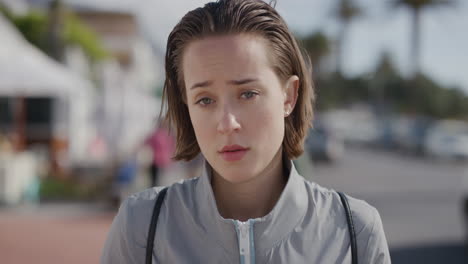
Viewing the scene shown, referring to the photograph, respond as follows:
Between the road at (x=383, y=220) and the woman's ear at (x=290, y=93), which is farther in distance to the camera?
the road at (x=383, y=220)

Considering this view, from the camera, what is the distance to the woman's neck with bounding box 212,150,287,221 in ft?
4.97

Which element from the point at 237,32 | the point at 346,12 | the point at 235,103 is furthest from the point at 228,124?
the point at 346,12

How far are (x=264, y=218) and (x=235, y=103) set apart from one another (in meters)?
0.29

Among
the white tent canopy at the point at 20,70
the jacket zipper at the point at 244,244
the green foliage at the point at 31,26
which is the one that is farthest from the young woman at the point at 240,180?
the green foliage at the point at 31,26

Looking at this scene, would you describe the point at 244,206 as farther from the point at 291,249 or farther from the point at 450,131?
the point at 450,131

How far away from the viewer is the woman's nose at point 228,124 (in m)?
1.37

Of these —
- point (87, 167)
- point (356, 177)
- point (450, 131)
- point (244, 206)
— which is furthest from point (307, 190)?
point (450, 131)

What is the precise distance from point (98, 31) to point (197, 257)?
33.2 metres

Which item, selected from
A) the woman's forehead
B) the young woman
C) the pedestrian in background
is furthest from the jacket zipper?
the pedestrian in background

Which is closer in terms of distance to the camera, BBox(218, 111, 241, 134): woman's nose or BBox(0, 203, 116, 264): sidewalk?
BBox(218, 111, 241, 134): woman's nose

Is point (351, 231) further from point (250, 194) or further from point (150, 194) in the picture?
point (150, 194)

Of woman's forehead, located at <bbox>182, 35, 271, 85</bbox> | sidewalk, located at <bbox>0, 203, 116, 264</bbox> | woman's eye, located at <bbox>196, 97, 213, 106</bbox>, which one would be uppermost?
woman's forehead, located at <bbox>182, 35, 271, 85</bbox>

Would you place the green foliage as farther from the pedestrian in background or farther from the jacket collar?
the jacket collar

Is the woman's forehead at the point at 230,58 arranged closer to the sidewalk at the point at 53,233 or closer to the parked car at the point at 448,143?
the sidewalk at the point at 53,233
